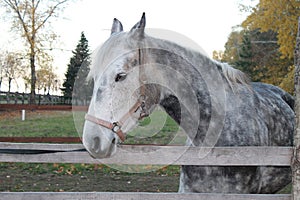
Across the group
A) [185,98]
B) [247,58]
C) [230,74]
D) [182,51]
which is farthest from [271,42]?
[185,98]

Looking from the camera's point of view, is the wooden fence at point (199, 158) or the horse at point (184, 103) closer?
the horse at point (184, 103)

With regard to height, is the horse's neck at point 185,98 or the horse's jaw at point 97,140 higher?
the horse's neck at point 185,98

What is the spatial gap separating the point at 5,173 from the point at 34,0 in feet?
57.6

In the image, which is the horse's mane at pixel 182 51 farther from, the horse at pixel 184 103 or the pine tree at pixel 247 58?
the pine tree at pixel 247 58

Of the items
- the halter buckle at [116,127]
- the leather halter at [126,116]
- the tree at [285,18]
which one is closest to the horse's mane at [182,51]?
the leather halter at [126,116]

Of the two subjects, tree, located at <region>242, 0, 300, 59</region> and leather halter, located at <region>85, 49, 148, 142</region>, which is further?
tree, located at <region>242, 0, 300, 59</region>

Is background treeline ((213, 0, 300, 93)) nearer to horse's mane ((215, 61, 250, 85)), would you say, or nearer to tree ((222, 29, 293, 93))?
tree ((222, 29, 293, 93))

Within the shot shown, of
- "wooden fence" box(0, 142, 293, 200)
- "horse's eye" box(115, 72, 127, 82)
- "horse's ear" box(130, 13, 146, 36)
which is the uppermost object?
"horse's ear" box(130, 13, 146, 36)

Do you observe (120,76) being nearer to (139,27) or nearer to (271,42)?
(139,27)

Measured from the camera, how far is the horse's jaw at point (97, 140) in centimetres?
223

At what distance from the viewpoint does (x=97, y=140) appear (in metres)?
2.25

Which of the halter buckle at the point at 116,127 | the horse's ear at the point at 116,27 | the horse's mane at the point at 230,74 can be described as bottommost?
the halter buckle at the point at 116,127

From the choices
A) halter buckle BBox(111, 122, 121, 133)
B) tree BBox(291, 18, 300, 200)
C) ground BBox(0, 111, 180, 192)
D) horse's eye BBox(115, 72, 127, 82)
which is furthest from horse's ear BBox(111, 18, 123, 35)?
ground BBox(0, 111, 180, 192)

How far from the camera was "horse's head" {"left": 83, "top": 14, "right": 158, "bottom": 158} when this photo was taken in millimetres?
2266
